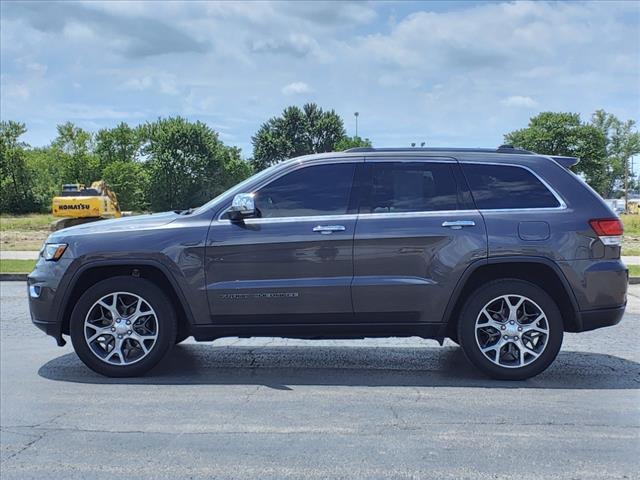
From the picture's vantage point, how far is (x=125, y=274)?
5.13 meters

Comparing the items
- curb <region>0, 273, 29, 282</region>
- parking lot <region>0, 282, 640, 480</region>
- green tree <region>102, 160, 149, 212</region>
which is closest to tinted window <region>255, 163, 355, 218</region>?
parking lot <region>0, 282, 640, 480</region>

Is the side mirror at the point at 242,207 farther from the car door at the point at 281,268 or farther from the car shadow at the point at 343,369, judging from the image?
the car shadow at the point at 343,369

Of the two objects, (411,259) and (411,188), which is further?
(411,188)

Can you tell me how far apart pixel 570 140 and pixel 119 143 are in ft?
187

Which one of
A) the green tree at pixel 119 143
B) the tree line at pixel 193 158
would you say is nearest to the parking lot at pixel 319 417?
the tree line at pixel 193 158

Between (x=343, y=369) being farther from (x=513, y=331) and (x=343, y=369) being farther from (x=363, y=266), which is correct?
(x=513, y=331)

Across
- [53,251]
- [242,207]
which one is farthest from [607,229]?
[53,251]

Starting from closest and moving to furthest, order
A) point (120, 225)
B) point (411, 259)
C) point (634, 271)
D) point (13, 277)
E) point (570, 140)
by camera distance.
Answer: point (411, 259) < point (120, 225) < point (634, 271) < point (13, 277) < point (570, 140)

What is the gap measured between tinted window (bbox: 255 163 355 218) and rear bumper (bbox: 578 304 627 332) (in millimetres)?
2170

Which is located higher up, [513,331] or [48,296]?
[48,296]

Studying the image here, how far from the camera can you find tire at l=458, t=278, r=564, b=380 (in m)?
4.84

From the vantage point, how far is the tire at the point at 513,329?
15.9 ft

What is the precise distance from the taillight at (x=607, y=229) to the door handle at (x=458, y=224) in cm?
99

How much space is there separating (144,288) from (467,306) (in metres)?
2.72
